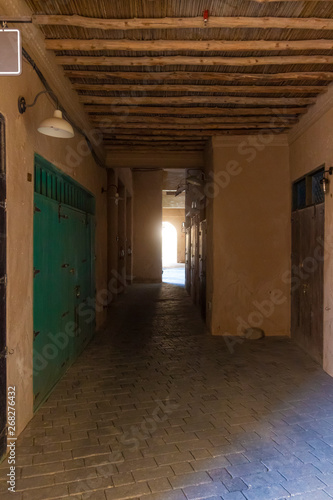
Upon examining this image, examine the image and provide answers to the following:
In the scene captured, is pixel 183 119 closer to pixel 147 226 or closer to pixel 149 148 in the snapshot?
pixel 149 148

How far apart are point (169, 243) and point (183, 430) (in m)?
23.6

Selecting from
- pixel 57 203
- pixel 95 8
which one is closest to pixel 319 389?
pixel 57 203

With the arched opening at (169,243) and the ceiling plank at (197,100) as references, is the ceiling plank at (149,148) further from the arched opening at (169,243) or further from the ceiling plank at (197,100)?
the arched opening at (169,243)

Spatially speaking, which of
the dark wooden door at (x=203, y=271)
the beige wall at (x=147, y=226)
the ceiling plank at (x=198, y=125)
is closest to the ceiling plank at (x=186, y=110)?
the ceiling plank at (x=198, y=125)

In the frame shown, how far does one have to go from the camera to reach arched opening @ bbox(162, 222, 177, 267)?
26406 mm

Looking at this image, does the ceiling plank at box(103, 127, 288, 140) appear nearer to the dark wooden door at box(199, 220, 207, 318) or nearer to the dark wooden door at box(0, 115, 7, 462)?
the dark wooden door at box(199, 220, 207, 318)

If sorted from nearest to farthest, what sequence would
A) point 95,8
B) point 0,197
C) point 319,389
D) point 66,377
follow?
point 0,197 < point 95,8 < point 319,389 < point 66,377

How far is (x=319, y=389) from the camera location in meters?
4.06

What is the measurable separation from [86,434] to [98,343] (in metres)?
2.95

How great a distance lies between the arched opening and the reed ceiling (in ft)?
68.1

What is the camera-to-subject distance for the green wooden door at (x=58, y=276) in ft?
11.8

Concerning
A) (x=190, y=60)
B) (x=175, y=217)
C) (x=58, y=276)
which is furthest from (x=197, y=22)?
(x=175, y=217)

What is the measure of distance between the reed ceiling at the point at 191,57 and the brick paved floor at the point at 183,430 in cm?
365

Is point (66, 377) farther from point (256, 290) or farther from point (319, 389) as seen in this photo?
point (256, 290)
